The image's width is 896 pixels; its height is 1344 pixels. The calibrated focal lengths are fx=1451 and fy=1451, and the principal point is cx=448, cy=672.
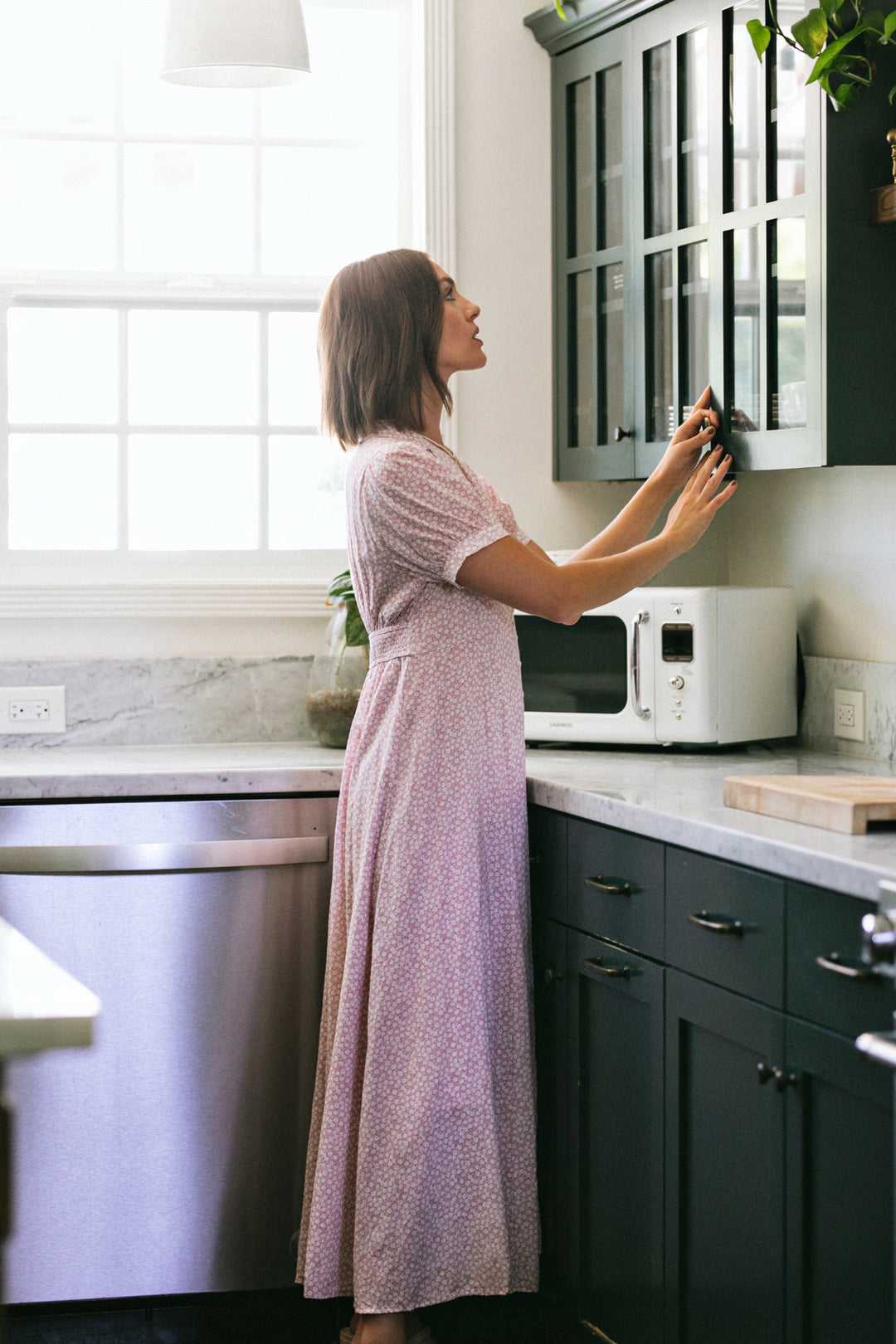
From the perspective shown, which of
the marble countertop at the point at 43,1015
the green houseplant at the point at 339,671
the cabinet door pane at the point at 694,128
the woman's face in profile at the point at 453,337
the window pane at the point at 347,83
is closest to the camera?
the marble countertop at the point at 43,1015

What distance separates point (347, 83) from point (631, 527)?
1.34m

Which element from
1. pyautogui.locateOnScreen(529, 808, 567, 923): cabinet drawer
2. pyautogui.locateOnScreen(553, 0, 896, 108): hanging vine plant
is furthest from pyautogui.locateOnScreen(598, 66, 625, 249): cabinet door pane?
pyautogui.locateOnScreen(529, 808, 567, 923): cabinet drawer

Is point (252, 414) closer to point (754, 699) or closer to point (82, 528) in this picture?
point (82, 528)

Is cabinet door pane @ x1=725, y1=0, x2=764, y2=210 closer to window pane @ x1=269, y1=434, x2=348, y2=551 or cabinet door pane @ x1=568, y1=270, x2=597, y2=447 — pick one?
cabinet door pane @ x1=568, y1=270, x2=597, y2=447

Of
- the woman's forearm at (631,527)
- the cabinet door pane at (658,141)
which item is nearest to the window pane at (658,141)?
the cabinet door pane at (658,141)

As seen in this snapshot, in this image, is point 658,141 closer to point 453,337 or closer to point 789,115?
point 789,115

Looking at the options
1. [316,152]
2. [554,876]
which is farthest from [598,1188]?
[316,152]

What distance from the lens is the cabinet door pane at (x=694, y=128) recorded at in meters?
2.49

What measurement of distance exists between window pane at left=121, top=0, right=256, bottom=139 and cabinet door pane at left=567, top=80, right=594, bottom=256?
0.66 meters

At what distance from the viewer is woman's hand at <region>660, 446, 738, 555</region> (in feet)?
7.16

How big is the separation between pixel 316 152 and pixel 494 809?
1643 millimetres

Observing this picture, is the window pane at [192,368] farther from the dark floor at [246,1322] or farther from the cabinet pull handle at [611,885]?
the dark floor at [246,1322]

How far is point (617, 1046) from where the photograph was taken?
2043 millimetres

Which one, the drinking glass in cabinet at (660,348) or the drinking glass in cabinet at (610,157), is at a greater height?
the drinking glass in cabinet at (610,157)
